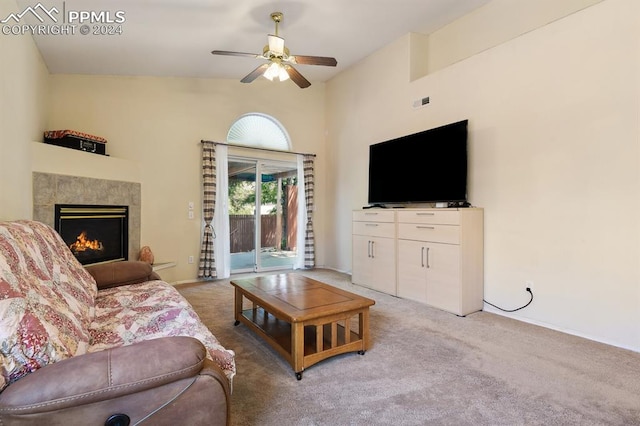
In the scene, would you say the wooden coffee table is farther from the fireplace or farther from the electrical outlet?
the fireplace

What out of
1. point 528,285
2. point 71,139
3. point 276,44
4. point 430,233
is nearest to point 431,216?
point 430,233

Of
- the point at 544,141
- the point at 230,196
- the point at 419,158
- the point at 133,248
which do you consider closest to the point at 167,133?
the point at 230,196

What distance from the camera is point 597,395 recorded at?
6.23ft

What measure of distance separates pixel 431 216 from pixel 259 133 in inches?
132

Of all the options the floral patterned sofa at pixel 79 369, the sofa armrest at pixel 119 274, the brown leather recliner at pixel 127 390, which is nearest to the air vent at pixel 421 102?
the sofa armrest at pixel 119 274

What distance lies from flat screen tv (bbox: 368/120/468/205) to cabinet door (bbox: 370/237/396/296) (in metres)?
0.59

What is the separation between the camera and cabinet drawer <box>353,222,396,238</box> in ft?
13.6

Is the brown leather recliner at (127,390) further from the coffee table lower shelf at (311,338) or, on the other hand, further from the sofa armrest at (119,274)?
the sofa armrest at (119,274)

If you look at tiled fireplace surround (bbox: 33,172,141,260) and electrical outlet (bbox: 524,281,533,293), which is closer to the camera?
electrical outlet (bbox: 524,281,533,293)

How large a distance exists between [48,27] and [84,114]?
53.1 inches

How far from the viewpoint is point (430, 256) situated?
361 cm

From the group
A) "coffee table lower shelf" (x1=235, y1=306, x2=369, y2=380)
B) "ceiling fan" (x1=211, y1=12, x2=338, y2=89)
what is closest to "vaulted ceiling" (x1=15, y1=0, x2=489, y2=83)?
"ceiling fan" (x1=211, y1=12, x2=338, y2=89)

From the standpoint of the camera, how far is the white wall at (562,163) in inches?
103

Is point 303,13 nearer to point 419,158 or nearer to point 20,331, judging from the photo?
point 419,158
